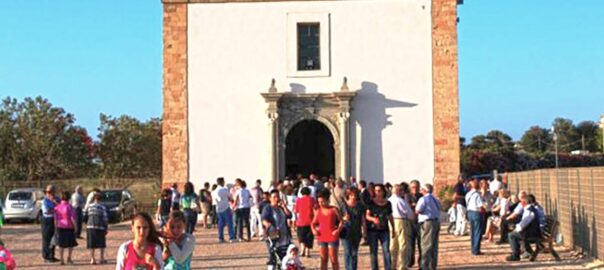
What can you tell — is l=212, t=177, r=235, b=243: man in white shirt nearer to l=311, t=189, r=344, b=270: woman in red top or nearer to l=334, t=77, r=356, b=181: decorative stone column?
l=334, t=77, r=356, b=181: decorative stone column

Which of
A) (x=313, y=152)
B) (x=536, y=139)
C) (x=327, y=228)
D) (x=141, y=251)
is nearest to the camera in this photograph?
(x=141, y=251)

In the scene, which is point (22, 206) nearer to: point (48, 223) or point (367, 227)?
point (48, 223)

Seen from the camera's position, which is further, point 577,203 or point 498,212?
point 498,212

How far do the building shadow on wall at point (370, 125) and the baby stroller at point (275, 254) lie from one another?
1501cm

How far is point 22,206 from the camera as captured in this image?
101 feet

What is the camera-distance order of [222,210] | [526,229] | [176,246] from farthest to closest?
1. [222,210]
2. [526,229]
3. [176,246]

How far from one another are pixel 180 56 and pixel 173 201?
916 cm

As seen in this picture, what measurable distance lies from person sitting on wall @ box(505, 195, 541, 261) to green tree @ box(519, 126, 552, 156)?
224 feet

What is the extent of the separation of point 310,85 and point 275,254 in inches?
615

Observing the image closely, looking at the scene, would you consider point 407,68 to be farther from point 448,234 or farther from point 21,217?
point 21,217

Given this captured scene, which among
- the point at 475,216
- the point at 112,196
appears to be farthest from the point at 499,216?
the point at 112,196

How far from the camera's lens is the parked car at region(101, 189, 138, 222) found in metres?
30.5

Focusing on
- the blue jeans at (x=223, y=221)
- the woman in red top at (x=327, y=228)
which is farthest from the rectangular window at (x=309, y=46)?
the woman in red top at (x=327, y=228)

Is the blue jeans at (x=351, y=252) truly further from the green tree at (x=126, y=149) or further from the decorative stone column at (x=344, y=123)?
the green tree at (x=126, y=149)
